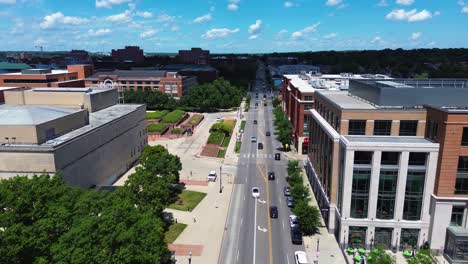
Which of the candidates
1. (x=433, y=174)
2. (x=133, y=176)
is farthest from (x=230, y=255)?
(x=433, y=174)

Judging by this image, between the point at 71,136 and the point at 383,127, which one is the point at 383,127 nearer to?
the point at 383,127

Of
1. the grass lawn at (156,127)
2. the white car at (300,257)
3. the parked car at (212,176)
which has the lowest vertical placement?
the white car at (300,257)

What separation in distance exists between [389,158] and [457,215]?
11470 mm

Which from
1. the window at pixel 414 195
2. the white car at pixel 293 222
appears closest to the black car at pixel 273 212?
the white car at pixel 293 222

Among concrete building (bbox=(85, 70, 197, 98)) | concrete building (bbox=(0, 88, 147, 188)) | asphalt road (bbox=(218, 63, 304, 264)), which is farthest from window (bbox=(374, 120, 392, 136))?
concrete building (bbox=(85, 70, 197, 98))

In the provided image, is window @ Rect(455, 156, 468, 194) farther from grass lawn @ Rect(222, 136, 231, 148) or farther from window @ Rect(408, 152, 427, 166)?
grass lawn @ Rect(222, 136, 231, 148)

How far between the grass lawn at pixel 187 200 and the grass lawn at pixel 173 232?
617 cm

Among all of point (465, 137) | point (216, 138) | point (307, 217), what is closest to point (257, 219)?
point (307, 217)

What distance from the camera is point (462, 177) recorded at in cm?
4428

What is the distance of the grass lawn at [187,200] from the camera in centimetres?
6144

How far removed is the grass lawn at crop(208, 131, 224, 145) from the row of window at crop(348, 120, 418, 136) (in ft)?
190

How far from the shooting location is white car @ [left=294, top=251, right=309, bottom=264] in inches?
1714

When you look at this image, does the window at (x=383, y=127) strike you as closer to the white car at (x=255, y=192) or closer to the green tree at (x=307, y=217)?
the green tree at (x=307, y=217)

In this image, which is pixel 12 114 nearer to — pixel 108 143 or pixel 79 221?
pixel 108 143
